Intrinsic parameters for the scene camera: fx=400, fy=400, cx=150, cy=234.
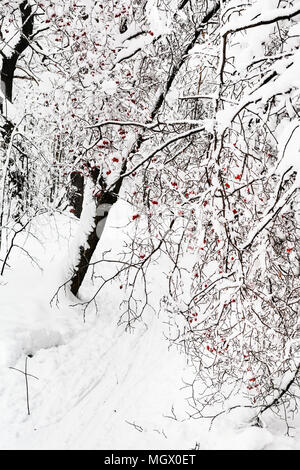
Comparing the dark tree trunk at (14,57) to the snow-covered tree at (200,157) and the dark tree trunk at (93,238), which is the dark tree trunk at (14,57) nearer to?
the snow-covered tree at (200,157)

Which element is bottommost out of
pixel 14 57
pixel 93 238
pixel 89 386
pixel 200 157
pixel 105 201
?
pixel 89 386

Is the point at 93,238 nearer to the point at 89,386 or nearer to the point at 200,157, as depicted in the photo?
the point at 89,386

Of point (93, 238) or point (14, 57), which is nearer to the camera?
point (93, 238)

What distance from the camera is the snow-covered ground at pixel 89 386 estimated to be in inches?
193

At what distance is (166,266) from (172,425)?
21.7ft

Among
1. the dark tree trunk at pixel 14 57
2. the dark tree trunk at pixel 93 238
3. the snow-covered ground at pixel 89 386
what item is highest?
the dark tree trunk at pixel 14 57

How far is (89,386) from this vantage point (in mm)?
5824

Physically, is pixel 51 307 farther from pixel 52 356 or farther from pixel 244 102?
pixel 244 102

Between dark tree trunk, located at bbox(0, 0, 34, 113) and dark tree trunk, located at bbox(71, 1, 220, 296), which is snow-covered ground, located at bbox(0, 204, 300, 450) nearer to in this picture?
dark tree trunk, located at bbox(71, 1, 220, 296)

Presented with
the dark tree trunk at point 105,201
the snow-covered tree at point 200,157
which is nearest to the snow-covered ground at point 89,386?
the dark tree trunk at point 105,201

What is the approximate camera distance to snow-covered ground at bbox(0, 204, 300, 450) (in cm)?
490

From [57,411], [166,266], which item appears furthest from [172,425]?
[166,266]

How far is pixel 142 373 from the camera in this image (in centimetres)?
644

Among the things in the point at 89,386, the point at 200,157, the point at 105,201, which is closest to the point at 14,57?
the point at 105,201
